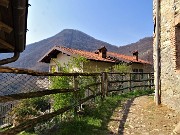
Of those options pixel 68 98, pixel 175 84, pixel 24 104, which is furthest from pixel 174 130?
pixel 24 104

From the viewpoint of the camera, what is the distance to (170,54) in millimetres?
9000

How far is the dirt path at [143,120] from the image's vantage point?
6.72 meters

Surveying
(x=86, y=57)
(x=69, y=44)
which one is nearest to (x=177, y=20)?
(x=86, y=57)

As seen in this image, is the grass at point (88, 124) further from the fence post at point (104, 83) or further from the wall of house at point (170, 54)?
the fence post at point (104, 83)

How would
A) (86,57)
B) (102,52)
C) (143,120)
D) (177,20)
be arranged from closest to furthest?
1. (143,120)
2. (177,20)
3. (86,57)
4. (102,52)

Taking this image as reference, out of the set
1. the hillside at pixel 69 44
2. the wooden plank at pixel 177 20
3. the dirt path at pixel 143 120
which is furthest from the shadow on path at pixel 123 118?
the hillside at pixel 69 44

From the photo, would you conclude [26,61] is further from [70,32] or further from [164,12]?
[164,12]

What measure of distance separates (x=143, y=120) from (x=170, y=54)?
98.8 inches

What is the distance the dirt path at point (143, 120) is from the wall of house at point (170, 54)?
0.45m

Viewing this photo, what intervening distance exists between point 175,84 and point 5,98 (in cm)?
590

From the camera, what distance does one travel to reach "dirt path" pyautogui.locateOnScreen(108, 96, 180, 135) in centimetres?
672

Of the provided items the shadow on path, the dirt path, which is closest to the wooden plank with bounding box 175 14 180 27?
the dirt path

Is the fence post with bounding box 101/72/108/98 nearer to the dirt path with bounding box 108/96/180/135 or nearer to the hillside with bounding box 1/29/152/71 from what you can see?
the dirt path with bounding box 108/96/180/135

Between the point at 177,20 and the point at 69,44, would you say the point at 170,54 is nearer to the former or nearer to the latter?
the point at 177,20
